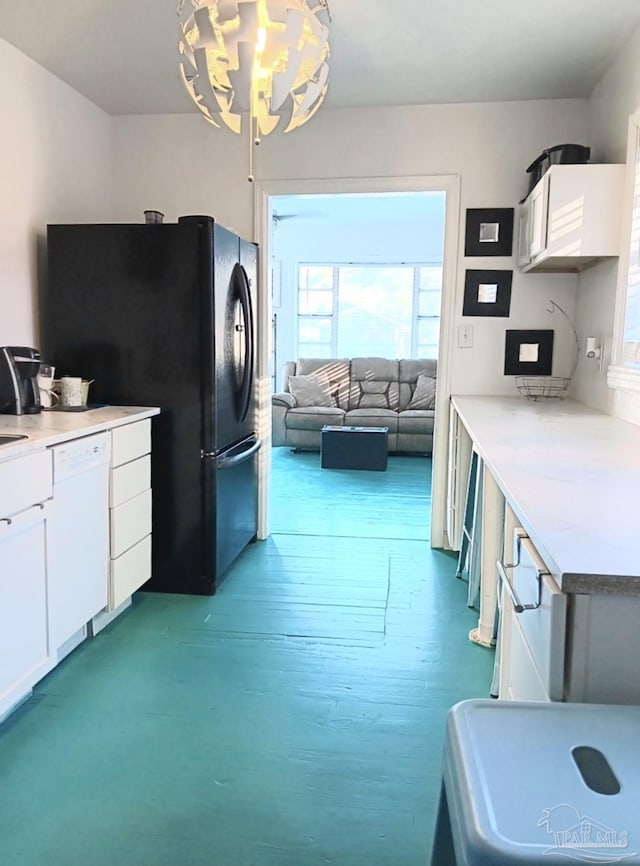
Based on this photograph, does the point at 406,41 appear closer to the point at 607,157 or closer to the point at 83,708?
the point at 607,157

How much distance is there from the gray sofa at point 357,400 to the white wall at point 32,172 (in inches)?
138

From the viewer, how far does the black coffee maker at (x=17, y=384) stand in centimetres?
249

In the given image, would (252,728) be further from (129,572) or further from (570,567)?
(570,567)

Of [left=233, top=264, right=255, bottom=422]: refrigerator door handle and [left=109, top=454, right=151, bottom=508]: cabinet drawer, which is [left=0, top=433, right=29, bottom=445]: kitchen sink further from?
[left=233, top=264, right=255, bottom=422]: refrigerator door handle

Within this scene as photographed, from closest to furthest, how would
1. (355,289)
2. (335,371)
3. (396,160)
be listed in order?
(396,160), (335,371), (355,289)

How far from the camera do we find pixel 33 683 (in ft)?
6.54

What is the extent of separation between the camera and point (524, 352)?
3.42 m

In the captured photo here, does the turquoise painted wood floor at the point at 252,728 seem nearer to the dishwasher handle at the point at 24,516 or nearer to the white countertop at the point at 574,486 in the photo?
the dishwasher handle at the point at 24,516

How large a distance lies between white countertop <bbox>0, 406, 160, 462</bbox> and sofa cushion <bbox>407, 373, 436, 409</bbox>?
4.40m

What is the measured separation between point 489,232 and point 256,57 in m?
1.95

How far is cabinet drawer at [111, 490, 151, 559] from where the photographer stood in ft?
8.28

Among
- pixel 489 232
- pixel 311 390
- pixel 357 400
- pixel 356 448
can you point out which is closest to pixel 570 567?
pixel 489 232

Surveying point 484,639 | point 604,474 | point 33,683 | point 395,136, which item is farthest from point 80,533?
point 395,136

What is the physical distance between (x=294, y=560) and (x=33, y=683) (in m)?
1.59
